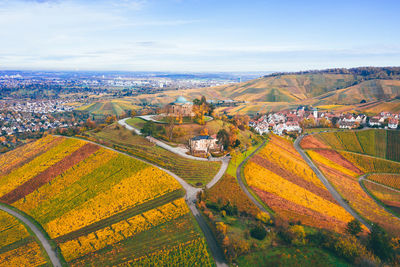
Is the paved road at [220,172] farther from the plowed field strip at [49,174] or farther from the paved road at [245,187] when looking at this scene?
the plowed field strip at [49,174]

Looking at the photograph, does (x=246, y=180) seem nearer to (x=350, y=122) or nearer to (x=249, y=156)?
(x=249, y=156)

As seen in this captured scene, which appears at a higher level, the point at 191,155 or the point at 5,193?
the point at 191,155

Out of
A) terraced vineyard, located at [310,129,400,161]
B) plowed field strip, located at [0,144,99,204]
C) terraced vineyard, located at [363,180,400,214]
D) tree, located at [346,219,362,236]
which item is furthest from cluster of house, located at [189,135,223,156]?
terraced vineyard, located at [310,129,400,161]

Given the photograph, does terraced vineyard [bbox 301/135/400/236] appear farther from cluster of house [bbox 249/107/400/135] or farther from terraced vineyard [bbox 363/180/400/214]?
cluster of house [bbox 249/107/400/135]

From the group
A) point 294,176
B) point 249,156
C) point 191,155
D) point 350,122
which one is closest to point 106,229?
point 191,155

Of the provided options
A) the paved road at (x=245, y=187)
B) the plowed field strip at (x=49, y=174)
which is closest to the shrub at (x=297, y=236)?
the paved road at (x=245, y=187)
